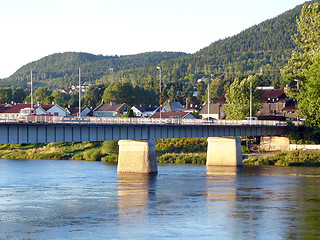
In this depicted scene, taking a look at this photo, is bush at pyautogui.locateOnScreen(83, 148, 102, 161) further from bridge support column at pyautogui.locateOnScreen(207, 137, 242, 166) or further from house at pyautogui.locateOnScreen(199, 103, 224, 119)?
house at pyautogui.locateOnScreen(199, 103, 224, 119)

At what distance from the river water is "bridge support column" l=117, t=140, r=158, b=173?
1.97 m

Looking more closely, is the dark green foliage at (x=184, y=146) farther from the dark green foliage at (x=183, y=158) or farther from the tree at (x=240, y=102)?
the tree at (x=240, y=102)

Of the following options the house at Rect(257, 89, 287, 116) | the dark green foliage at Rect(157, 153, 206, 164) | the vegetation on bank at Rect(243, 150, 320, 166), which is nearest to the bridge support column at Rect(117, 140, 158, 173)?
the dark green foliage at Rect(157, 153, 206, 164)

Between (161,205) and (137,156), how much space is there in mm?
29559

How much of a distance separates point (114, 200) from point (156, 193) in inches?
281

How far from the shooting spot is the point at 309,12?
425 feet

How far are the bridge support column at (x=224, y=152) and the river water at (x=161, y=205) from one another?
10.8 m

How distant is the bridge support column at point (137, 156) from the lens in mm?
88625

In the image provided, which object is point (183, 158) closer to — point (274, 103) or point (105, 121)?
point (105, 121)

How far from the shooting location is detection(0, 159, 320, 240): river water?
47.7 meters

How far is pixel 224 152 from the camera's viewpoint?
4109 inches

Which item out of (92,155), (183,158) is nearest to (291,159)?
(183,158)

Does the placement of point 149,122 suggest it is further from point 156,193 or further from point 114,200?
point 114,200

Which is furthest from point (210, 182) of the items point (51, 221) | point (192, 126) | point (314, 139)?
point (314, 139)
